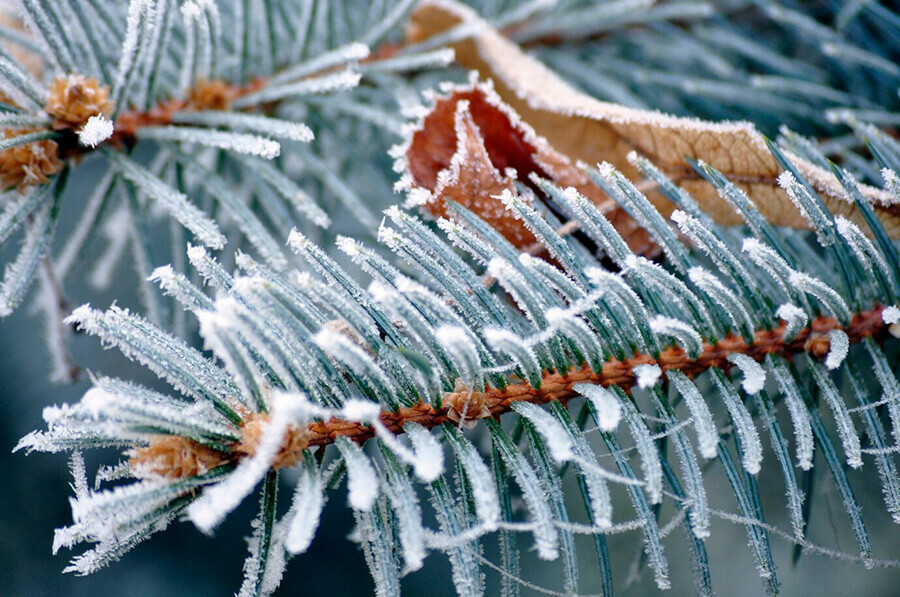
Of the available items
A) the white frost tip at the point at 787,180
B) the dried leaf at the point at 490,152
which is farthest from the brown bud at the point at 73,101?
the white frost tip at the point at 787,180

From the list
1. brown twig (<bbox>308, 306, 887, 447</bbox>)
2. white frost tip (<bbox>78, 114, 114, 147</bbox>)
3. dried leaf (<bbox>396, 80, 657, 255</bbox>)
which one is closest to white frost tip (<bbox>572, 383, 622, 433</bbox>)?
brown twig (<bbox>308, 306, 887, 447</bbox>)

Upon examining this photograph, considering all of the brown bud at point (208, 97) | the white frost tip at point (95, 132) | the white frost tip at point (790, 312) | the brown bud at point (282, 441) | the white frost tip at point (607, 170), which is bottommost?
the brown bud at point (282, 441)

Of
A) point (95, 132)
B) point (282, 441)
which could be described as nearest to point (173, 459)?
point (282, 441)

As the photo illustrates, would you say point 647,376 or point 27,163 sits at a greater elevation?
point 27,163

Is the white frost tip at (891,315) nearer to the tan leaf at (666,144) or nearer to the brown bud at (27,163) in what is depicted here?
the tan leaf at (666,144)

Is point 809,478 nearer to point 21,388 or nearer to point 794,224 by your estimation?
point 794,224

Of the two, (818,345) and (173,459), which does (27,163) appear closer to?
(173,459)

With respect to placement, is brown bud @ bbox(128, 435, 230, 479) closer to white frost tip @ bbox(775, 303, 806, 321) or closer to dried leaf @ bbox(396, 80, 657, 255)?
dried leaf @ bbox(396, 80, 657, 255)
